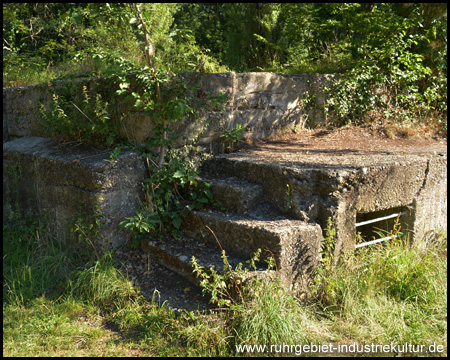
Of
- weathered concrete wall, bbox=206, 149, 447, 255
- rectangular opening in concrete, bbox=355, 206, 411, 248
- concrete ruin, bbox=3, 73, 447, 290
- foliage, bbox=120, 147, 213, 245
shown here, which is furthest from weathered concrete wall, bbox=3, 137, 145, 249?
rectangular opening in concrete, bbox=355, 206, 411, 248

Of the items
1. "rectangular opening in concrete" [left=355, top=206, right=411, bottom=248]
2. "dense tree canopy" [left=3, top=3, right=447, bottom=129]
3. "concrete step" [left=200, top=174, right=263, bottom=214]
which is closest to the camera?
"concrete step" [left=200, top=174, right=263, bottom=214]

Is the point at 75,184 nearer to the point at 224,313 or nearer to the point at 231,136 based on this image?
the point at 231,136

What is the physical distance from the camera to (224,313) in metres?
3.00

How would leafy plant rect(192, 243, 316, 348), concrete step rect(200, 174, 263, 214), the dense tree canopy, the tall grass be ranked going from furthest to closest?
1. the dense tree canopy
2. concrete step rect(200, 174, 263, 214)
3. the tall grass
4. leafy plant rect(192, 243, 316, 348)

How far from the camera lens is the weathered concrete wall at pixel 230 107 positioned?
14.2 ft

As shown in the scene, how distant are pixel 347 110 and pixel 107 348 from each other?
14.6 feet

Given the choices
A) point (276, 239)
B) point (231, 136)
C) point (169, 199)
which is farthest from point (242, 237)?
point (231, 136)

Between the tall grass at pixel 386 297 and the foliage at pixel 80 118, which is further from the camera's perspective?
the foliage at pixel 80 118

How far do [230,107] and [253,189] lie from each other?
125 centimetres

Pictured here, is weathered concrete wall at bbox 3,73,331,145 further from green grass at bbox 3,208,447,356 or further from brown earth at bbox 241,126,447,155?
green grass at bbox 3,208,447,356

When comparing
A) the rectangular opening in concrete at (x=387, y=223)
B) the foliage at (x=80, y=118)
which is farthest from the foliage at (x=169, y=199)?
the rectangular opening in concrete at (x=387, y=223)

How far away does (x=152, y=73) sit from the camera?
12.9ft

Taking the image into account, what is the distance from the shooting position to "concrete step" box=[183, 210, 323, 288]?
320 centimetres

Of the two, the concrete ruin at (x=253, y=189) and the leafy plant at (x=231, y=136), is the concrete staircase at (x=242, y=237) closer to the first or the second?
the concrete ruin at (x=253, y=189)
